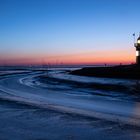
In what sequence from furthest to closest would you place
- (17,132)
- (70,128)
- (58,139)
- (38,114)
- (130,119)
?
(38,114) < (130,119) < (70,128) < (17,132) < (58,139)

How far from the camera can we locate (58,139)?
6.82 m

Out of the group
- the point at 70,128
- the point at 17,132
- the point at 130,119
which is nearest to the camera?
the point at 17,132

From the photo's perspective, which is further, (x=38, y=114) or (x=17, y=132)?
(x=38, y=114)

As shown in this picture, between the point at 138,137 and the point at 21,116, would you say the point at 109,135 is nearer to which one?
the point at 138,137

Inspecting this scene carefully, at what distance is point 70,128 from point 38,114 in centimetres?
256

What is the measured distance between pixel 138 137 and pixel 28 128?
9.40ft

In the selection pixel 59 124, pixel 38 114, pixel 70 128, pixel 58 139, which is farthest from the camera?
pixel 38 114

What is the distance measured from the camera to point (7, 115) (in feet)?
33.0

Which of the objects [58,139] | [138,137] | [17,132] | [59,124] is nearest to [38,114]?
[59,124]

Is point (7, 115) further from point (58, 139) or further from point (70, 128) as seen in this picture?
point (58, 139)

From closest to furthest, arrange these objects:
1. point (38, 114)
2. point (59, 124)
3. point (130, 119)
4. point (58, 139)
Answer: point (58, 139) → point (59, 124) → point (130, 119) → point (38, 114)

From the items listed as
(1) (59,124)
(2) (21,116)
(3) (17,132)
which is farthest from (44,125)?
(2) (21,116)

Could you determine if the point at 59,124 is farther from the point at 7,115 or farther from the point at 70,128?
the point at 7,115

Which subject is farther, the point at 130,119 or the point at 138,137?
the point at 130,119
